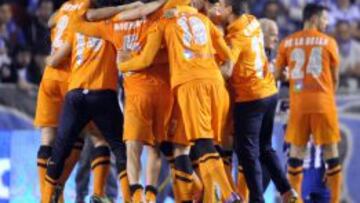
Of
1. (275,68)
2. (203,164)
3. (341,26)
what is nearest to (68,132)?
(203,164)

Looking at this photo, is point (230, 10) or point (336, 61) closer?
point (230, 10)

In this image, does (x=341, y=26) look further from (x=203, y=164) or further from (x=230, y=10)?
(x=203, y=164)

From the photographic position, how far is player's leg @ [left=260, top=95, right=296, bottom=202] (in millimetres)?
11609

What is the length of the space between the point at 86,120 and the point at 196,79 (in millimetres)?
1299

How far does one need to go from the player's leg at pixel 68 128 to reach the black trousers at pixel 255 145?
1409 mm

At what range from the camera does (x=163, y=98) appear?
35.5ft

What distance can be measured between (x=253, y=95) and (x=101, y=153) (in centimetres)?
154

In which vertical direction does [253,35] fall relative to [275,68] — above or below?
above

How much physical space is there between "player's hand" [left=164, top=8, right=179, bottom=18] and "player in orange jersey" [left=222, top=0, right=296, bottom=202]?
735 millimetres

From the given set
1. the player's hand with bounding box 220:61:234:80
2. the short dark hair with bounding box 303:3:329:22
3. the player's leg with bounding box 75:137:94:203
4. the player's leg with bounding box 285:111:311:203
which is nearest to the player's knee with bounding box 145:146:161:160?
the player's hand with bounding box 220:61:234:80

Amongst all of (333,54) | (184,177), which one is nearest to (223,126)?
(184,177)

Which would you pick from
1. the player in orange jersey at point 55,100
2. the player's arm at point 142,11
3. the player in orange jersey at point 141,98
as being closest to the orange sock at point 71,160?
the player in orange jersey at point 55,100

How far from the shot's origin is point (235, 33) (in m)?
11.2

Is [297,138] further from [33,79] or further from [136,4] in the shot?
[33,79]
